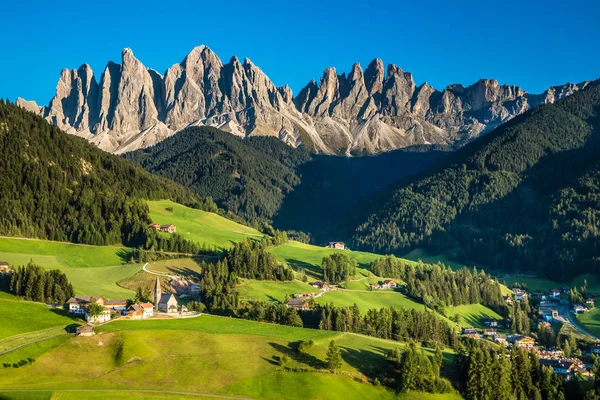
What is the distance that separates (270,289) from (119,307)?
49.3 metres

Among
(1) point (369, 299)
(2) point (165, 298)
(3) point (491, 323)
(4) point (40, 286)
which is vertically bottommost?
(3) point (491, 323)

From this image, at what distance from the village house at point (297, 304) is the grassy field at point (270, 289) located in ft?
24.3

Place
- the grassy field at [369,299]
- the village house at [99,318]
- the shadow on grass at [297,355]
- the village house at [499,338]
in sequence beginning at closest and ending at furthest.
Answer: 1. the shadow on grass at [297,355]
2. the village house at [99,318]
3. the village house at [499,338]
4. the grassy field at [369,299]

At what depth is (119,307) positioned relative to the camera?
437 ft

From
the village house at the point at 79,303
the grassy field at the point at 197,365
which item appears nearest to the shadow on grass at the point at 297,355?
the grassy field at the point at 197,365

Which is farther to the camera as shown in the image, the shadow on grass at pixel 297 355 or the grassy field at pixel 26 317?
the grassy field at pixel 26 317

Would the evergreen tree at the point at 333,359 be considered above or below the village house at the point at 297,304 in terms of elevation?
below

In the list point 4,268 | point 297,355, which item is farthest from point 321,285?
point 4,268

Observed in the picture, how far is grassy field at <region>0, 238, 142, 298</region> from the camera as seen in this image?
512 ft

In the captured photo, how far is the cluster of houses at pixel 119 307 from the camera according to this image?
121 metres

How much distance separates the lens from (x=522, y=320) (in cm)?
18950

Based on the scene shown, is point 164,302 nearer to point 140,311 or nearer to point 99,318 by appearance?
point 140,311

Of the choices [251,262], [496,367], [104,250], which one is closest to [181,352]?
[496,367]

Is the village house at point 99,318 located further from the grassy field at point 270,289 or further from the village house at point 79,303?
the grassy field at point 270,289
